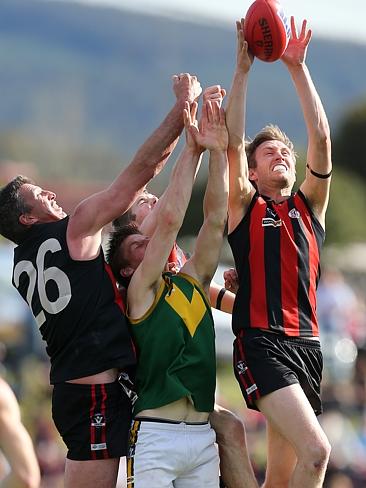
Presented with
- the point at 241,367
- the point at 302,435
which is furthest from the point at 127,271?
the point at 302,435

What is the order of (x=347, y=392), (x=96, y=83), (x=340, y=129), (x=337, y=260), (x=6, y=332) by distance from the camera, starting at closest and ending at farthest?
1. (x=347, y=392)
2. (x=6, y=332)
3. (x=337, y=260)
4. (x=340, y=129)
5. (x=96, y=83)

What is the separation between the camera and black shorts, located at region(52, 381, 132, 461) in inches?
264

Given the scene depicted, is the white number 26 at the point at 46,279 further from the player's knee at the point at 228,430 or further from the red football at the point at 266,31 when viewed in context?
the red football at the point at 266,31

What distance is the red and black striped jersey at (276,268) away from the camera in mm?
6850

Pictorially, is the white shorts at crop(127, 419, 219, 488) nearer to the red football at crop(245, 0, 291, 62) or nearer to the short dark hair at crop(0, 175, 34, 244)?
the short dark hair at crop(0, 175, 34, 244)

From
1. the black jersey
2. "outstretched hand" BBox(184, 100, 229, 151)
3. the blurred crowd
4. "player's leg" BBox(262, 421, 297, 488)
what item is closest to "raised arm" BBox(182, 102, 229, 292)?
"outstretched hand" BBox(184, 100, 229, 151)

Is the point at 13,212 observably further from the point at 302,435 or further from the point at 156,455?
the point at 302,435

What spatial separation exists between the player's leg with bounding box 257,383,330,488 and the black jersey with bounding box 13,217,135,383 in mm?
881

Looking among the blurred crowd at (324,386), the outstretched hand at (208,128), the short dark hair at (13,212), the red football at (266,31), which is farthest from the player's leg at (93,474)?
the blurred crowd at (324,386)

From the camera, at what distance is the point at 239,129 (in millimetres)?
6836

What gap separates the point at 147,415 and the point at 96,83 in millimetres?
162767

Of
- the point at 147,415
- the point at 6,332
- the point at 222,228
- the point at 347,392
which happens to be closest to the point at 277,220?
the point at 222,228

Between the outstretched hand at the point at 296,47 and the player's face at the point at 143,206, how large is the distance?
125 centimetres

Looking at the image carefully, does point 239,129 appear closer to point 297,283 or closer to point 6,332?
point 297,283
